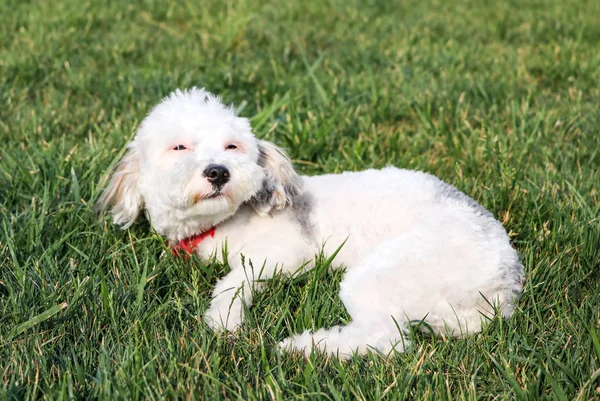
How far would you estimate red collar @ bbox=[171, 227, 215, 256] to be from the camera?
331 cm

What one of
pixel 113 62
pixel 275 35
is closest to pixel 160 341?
pixel 113 62

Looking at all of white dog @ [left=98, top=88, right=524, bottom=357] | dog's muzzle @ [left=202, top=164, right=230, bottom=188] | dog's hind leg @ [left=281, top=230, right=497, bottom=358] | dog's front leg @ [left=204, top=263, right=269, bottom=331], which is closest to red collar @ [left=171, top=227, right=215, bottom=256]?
white dog @ [left=98, top=88, right=524, bottom=357]

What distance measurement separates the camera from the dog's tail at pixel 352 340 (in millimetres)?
2629

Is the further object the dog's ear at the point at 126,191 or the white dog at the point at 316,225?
the dog's ear at the point at 126,191

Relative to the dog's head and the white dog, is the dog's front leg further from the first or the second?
the dog's head

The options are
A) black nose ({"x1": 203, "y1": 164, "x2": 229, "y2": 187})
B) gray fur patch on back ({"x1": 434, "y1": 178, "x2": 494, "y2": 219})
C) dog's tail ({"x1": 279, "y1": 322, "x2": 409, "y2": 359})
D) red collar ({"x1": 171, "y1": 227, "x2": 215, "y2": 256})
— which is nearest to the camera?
dog's tail ({"x1": 279, "y1": 322, "x2": 409, "y2": 359})

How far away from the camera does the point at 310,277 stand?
3.10 meters

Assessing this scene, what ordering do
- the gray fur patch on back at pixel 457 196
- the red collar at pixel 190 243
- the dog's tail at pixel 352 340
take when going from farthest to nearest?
the red collar at pixel 190 243, the gray fur patch on back at pixel 457 196, the dog's tail at pixel 352 340

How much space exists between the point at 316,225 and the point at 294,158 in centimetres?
123

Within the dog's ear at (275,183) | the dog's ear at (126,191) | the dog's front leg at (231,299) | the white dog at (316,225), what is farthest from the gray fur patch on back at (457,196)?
the dog's ear at (126,191)

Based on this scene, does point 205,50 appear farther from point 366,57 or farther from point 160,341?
point 160,341

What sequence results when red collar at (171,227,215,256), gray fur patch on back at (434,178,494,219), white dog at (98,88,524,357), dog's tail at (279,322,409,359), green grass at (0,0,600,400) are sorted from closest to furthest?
green grass at (0,0,600,400) → dog's tail at (279,322,409,359) → white dog at (98,88,524,357) → gray fur patch on back at (434,178,494,219) → red collar at (171,227,215,256)

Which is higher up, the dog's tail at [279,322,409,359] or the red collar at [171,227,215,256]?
the dog's tail at [279,322,409,359]

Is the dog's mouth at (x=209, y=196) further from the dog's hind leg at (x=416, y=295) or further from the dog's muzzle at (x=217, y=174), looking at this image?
the dog's hind leg at (x=416, y=295)
